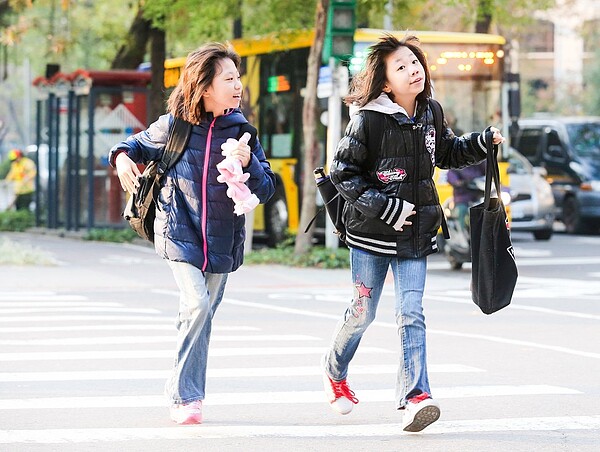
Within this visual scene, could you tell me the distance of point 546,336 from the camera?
11250 millimetres

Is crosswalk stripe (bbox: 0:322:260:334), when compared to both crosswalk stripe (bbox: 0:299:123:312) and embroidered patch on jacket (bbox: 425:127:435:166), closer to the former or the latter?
crosswalk stripe (bbox: 0:299:123:312)

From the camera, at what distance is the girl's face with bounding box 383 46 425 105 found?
6.85m

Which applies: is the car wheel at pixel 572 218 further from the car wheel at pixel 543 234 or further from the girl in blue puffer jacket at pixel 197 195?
the girl in blue puffer jacket at pixel 197 195

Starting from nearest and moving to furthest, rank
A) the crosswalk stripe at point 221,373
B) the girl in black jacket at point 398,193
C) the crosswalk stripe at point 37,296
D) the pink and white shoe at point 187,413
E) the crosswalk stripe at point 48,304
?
the girl in black jacket at point 398,193, the pink and white shoe at point 187,413, the crosswalk stripe at point 221,373, the crosswalk stripe at point 48,304, the crosswalk stripe at point 37,296

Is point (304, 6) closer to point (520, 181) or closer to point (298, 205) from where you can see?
point (298, 205)

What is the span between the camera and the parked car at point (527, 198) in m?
24.6

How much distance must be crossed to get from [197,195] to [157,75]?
57.9ft

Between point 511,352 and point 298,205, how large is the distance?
11.8m

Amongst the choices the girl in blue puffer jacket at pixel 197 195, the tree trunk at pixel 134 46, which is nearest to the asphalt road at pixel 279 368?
the girl in blue puffer jacket at pixel 197 195

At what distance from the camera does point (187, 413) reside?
6.95 m

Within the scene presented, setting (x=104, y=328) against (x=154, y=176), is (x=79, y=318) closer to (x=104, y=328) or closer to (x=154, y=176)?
(x=104, y=328)

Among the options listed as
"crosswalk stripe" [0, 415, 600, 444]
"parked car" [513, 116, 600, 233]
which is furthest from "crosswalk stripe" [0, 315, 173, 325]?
"parked car" [513, 116, 600, 233]

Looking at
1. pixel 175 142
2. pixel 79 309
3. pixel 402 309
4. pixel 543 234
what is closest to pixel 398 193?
pixel 402 309

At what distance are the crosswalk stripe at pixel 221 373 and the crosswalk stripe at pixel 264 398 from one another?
75 centimetres
